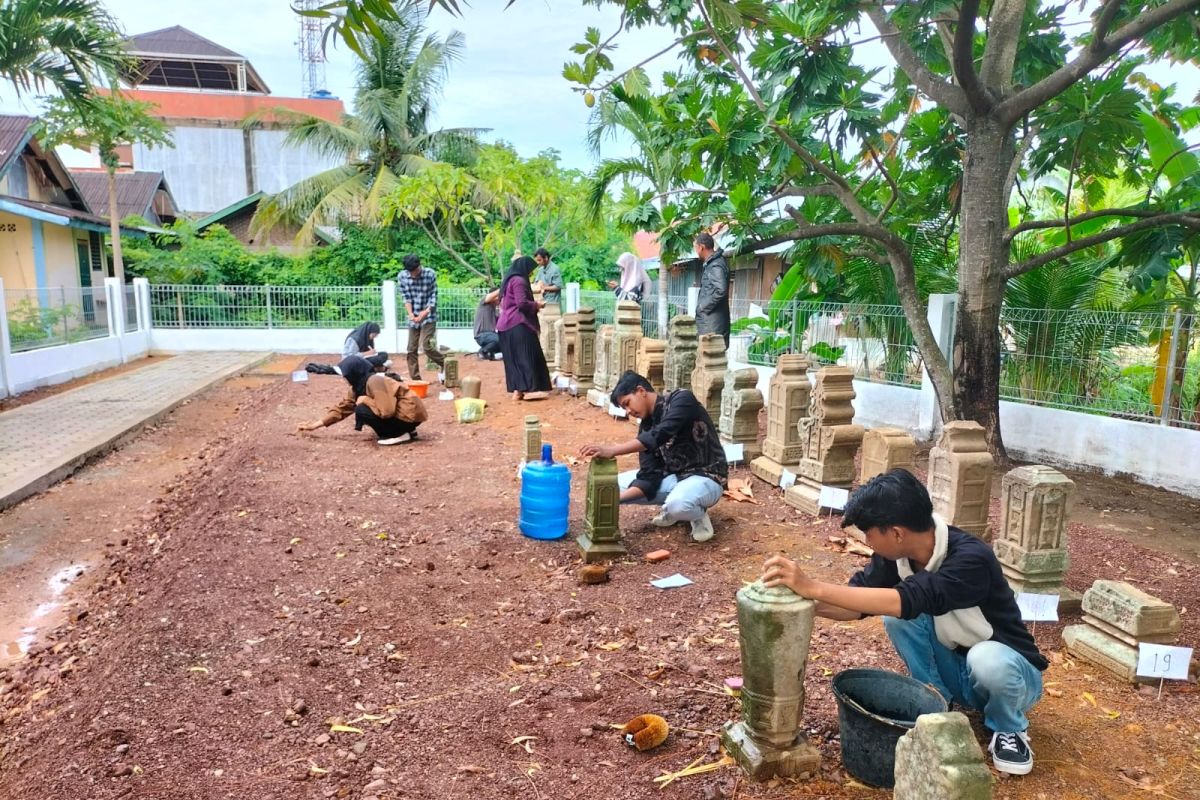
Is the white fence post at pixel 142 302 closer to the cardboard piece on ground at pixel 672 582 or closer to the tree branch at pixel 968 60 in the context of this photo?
the cardboard piece on ground at pixel 672 582

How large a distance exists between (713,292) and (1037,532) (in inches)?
184

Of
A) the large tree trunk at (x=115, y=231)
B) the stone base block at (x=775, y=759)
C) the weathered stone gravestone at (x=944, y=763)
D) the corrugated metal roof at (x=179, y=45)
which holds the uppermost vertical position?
the corrugated metal roof at (x=179, y=45)

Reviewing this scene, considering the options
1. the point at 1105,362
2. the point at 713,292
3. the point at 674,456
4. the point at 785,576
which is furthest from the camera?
the point at 713,292

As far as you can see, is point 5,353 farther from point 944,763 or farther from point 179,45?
point 179,45

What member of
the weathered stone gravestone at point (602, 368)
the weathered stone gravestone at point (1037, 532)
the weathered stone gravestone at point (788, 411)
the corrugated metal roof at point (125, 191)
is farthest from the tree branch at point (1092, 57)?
the corrugated metal roof at point (125, 191)

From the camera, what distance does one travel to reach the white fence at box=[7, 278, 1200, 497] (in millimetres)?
6320

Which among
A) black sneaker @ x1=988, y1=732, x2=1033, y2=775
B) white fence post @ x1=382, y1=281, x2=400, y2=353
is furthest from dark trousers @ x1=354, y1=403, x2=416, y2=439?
white fence post @ x1=382, y1=281, x2=400, y2=353

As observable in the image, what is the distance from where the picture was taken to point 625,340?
8680mm

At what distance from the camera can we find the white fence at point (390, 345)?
6320 mm

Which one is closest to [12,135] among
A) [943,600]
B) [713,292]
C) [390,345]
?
[390,345]

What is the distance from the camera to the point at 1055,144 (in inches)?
245

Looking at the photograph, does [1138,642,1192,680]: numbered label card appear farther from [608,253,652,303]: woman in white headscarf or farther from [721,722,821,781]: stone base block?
[608,253,652,303]: woman in white headscarf

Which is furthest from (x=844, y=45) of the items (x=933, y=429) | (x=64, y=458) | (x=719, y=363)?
(x=64, y=458)

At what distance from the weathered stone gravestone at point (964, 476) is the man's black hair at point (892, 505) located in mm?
1734
